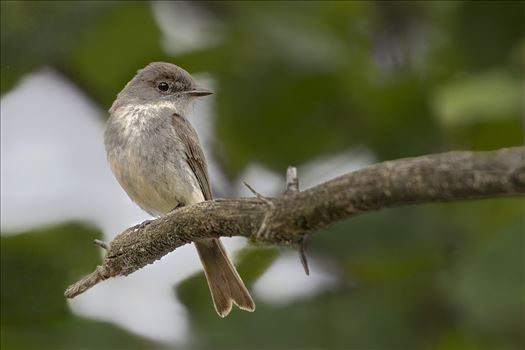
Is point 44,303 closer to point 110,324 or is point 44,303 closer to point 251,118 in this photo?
point 110,324

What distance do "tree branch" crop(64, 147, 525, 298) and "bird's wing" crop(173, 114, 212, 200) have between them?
1.85 metres

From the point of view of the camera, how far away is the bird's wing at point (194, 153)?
17.6 feet

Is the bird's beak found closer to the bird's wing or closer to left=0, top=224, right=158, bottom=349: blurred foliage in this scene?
the bird's wing

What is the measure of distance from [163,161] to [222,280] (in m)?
0.71

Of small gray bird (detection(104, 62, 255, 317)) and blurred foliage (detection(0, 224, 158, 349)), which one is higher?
small gray bird (detection(104, 62, 255, 317))

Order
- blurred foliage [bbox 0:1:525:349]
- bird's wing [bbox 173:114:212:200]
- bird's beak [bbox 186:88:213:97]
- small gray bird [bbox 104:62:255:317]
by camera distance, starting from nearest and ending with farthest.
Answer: blurred foliage [bbox 0:1:525:349] < small gray bird [bbox 104:62:255:317] < bird's wing [bbox 173:114:212:200] < bird's beak [bbox 186:88:213:97]

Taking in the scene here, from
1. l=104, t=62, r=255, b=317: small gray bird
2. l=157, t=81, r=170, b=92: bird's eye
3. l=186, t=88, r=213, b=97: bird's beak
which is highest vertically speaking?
l=157, t=81, r=170, b=92: bird's eye

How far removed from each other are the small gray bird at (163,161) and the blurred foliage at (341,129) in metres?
0.24

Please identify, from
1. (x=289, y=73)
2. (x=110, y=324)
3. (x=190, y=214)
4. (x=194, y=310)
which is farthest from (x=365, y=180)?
(x=289, y=73)

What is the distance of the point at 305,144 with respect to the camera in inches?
243

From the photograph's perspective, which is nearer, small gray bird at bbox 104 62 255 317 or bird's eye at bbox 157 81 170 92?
small gray bird at bbox 104 62 255 317

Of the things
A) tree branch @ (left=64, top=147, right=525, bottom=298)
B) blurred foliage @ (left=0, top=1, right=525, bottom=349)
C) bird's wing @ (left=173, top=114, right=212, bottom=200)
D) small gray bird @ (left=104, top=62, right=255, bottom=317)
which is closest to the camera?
tree branch @ (left=64, top=147, right=525, bottom=298)

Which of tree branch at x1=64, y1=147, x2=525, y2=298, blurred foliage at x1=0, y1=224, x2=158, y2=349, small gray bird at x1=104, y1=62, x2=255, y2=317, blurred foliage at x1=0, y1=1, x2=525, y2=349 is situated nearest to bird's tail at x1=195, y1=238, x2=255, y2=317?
small gray bird at x1=104, y1=62, x2=255, y2=317

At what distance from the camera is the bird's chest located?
5152mm
